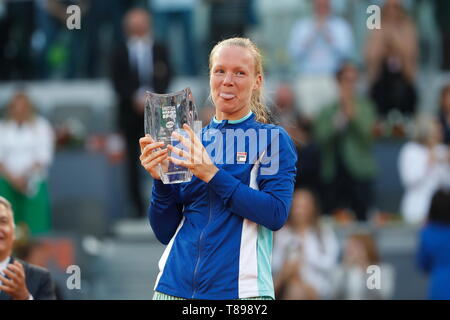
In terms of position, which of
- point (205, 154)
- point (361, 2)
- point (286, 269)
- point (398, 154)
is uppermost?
point (361, 2)

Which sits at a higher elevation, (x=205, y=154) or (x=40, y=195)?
(x=205, y=154)

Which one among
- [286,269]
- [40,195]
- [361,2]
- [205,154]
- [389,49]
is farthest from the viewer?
[361,2]

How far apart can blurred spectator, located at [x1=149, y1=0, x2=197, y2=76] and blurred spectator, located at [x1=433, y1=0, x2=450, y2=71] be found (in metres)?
3.13

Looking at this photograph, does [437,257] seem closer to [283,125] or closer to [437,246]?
[437,246]

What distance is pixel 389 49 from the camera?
11.5m

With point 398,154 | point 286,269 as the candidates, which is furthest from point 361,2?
point 286,269

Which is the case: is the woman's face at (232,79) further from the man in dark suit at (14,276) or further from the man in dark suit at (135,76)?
the man in dark suit at (135,76)

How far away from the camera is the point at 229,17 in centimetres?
1195

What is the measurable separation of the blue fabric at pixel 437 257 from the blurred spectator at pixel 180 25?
17.7 feet

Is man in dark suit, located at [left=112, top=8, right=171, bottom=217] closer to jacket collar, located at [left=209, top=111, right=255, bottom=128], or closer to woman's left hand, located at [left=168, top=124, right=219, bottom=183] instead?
jacket collar, located at [left=209, top=111, right=255, bottom=128]

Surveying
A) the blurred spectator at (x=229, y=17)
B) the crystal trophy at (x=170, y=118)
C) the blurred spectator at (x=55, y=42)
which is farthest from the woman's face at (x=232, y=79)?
the blurred spectator at (x=55, y=42)

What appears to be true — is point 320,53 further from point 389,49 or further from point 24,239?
point 24,239

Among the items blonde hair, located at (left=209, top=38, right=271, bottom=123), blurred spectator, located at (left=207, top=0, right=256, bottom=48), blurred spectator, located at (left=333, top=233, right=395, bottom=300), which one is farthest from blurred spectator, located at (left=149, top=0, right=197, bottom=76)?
blonde hair, located at (left=209, top=38, right=271, bottom=123)

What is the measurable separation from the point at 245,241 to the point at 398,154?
300 inches
